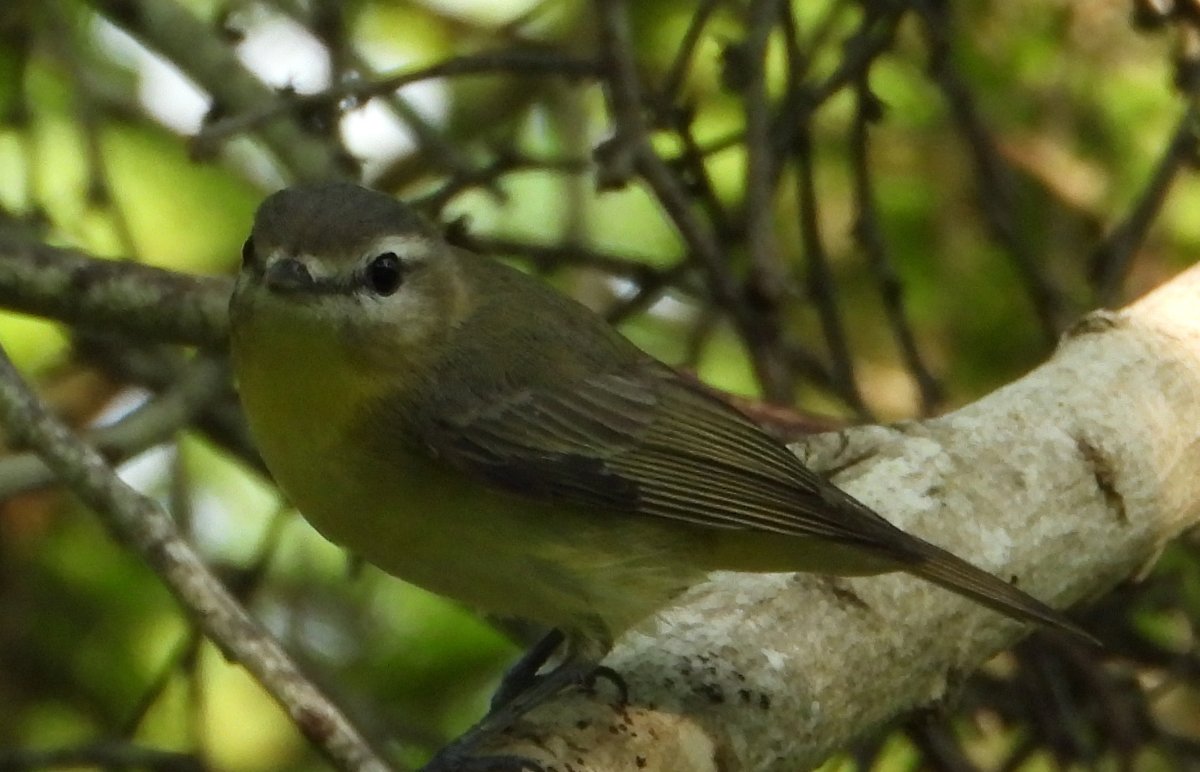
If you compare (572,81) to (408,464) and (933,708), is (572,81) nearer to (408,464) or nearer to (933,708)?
(408,464)

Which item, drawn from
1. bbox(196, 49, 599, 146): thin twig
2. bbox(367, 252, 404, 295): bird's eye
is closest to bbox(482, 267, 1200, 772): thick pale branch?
bbox(367, 252, 404, 295): bird's eye

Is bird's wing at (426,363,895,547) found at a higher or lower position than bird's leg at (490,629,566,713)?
higher

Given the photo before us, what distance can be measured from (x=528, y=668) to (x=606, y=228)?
2.56m

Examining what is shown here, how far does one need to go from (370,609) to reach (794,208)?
218cm

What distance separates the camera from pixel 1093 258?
4871 millimetres

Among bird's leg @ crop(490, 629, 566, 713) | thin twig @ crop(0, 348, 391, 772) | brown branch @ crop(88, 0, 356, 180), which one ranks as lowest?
thin twig @ crop(0, 348, 391, 772)

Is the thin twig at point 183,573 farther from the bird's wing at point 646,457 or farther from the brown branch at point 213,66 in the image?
the brown branch at point 213,66

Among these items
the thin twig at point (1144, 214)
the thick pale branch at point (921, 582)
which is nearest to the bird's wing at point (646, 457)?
the thick pale branch at point (921, 582)

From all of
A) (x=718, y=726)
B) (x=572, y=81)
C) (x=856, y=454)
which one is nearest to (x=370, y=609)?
(x=572, y=81)

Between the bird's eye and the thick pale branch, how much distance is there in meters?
0.87

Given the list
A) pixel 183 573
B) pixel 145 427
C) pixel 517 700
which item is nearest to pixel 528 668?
pixel 517 700

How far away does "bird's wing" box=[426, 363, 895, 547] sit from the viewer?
3418mm

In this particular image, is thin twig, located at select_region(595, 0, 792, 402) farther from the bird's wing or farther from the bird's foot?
the bird's foot

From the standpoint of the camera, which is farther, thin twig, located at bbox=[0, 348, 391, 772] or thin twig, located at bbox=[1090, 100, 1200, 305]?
thin twig, located at bbox=[1090, 100, 1200, 305]
